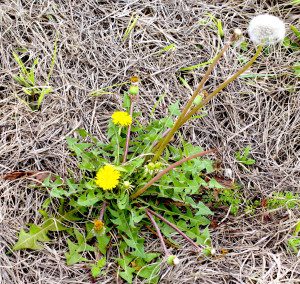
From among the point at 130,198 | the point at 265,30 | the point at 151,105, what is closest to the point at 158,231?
the point at 130,198

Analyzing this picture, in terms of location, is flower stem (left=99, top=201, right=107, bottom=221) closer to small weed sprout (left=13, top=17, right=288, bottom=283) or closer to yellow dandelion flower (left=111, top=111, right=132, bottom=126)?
small weed sprout (left=13, top=17, right=288, bottom=283)

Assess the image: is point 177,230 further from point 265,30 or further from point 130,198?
point 265,30

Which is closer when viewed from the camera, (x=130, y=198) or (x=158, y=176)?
(x=158, y=176)

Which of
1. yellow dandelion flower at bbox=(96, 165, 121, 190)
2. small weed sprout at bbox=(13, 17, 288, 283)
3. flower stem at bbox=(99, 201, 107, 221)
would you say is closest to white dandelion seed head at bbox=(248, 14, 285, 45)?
small weed sprout at bbox=(13, 17, 288, 283)

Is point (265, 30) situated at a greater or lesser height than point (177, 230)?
greater

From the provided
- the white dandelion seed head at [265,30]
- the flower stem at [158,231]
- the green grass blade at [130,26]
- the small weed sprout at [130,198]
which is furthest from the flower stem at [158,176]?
the green grass blade at [130,26]

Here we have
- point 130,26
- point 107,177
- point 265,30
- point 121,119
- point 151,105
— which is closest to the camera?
point 265,30

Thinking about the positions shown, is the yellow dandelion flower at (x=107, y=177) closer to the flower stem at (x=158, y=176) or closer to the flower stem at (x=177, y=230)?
the flower stem at (x=158, y=176)

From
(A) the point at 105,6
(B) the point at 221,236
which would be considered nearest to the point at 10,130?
(A) the point at 105,6
